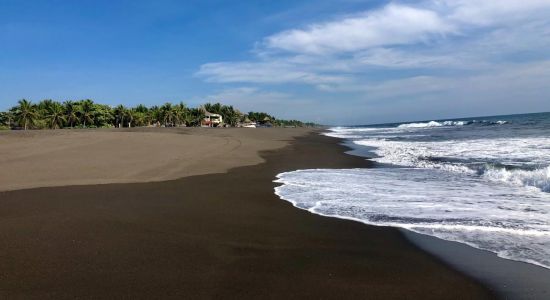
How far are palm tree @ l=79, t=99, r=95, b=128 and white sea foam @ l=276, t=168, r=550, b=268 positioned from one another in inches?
2217

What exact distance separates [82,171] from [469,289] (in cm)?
1140

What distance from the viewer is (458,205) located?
8.25 metres

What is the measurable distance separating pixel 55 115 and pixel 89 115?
4838 millimetres

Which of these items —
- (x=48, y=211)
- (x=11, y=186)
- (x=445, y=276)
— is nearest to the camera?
(x=445, y=276)

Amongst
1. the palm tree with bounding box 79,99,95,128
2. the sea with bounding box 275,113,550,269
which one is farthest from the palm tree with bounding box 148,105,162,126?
the sea with bounding box 275,113,550,269

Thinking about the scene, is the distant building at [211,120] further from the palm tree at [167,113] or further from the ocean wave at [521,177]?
the ocean wave at [521,177]

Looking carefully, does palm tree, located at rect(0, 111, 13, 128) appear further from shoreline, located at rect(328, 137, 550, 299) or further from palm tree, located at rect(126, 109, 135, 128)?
shoreline, located at rect(328, 137, 550, 299)

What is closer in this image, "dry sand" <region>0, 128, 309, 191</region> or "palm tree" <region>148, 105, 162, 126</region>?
"dry sand" <region>0, 128, 309, 191</region>

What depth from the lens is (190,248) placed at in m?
5.47

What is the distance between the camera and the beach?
4.16 m

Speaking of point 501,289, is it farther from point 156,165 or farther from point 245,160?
point 245,160

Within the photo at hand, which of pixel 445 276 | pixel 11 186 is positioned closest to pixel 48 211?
pixel 11 186

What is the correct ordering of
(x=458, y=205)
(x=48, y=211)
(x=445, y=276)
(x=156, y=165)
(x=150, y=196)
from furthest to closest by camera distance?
1. (x=156, y=165)
2. (x=150, y=196)
3. (x=458, y=205)
4. (x=48, y=211)
5. (x=445, y=276)

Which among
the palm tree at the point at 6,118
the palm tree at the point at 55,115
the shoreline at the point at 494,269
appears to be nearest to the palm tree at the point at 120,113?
the palm tree at the point at 55,115
